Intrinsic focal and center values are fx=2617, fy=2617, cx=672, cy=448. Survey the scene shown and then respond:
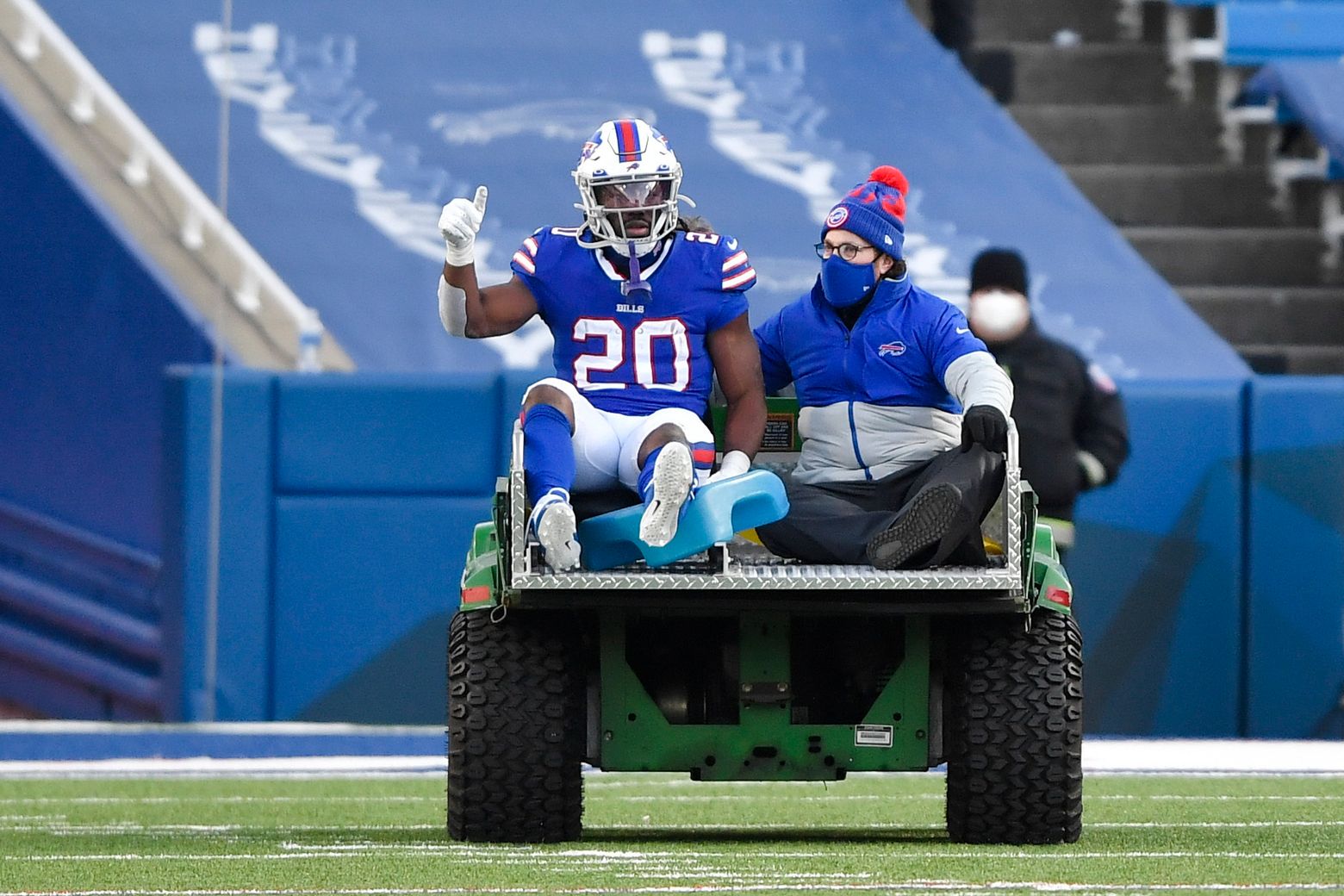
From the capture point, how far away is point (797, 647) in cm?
611

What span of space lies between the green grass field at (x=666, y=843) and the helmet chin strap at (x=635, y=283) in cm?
126

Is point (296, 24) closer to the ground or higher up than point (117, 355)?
higher up

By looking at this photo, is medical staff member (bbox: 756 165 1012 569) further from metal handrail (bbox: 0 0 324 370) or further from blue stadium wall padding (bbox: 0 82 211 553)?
metal handrail (bbox: 0 0 324 370)

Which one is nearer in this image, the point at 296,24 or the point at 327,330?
the point at 327,330

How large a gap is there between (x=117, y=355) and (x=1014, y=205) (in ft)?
15.3

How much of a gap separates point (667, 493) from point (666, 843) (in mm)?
1010

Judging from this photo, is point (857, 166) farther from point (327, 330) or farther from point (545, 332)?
point (327, 330)

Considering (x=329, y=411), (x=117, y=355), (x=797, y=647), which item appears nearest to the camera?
(x=797, y=647)

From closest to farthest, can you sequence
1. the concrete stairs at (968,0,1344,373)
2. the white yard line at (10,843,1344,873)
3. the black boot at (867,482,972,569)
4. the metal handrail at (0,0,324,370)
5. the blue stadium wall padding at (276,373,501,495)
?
1. the white yard line at (10,843,1344,873)
2. the black boot at (867,482,972,569)
3. the blue stadium wall padding at (276,373,501,495)
4. the metal handrail at (0,0,324,370)
5. the concrete stairs at (968,0,1344,373)

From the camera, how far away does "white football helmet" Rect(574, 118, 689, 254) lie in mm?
6000

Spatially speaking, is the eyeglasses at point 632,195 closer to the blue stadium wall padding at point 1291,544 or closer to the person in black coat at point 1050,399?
the person in black coat at point 1050,399

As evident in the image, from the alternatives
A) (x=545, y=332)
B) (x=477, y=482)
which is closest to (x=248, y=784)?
(x=477, y=482)

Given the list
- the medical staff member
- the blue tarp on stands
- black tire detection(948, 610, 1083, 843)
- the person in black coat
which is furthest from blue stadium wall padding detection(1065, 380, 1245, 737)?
black tire detection(948, 610, 1083, 843)

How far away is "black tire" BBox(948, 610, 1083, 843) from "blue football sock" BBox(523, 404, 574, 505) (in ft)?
3.39
